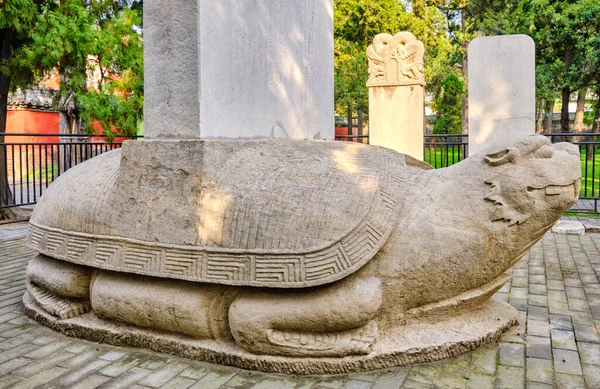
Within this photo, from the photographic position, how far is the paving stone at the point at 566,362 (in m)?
2.75

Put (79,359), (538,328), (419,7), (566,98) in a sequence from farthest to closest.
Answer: (419,7), (566,98), (538,328), (79,359)

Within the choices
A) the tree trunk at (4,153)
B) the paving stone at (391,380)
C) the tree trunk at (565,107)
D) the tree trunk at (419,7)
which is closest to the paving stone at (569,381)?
the paving stone at (391,380)

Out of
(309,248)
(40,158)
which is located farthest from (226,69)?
(40,158)

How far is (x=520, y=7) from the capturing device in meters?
18.1

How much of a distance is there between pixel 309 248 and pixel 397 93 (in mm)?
7040

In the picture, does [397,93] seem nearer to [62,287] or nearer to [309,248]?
[309,248]

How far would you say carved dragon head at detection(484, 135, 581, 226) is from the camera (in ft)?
9.42

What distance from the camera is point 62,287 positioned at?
3465 millimetres

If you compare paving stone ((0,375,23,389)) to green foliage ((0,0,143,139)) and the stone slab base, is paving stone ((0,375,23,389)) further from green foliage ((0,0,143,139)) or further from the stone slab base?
green foliage ((0,0,143,139))

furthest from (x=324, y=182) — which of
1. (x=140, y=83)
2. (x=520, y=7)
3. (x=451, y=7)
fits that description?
(x=451, y=7)

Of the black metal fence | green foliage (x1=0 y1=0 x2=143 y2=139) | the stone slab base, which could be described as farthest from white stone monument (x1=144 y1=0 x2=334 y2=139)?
the black metal fence

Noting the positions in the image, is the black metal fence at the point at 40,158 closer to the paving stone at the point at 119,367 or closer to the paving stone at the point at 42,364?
the paving stone at the point at 42,364

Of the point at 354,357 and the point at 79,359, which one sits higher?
the point at 354,357

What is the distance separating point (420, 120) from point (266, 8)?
5.98 metres
